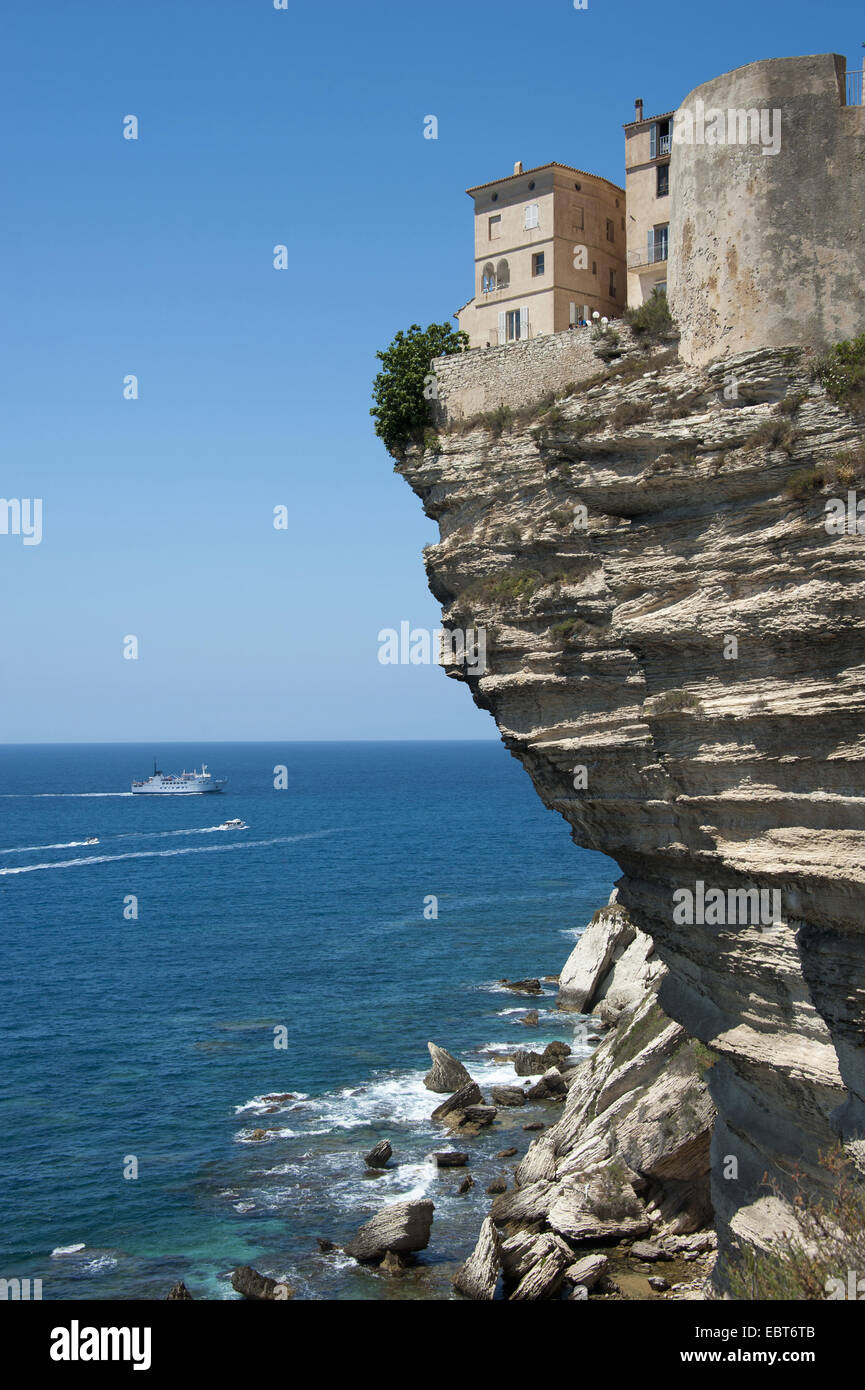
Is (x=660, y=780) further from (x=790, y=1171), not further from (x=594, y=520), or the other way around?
(x=790, y=1171)

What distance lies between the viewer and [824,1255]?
1983 cm

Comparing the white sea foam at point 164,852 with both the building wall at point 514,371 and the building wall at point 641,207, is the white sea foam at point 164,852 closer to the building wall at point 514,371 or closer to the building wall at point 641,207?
the building wall at point 514,371

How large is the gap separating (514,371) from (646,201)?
531 centimetres

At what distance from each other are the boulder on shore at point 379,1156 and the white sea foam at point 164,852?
7894 centimetres

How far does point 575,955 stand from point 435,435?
40.0 m

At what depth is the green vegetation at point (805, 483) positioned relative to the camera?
73.2ft

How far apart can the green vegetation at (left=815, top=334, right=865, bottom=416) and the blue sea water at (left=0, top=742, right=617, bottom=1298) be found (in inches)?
1068

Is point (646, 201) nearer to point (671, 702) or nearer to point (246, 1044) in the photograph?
point (671, 702)

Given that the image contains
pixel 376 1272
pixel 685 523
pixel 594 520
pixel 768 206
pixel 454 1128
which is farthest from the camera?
pixel 454 1128

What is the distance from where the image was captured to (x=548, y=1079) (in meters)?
50.1

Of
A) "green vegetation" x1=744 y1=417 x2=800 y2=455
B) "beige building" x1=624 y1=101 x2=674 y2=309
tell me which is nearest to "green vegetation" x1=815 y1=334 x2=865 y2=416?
"green vegetation" x1=744 y1=417 x2=800 y2=455

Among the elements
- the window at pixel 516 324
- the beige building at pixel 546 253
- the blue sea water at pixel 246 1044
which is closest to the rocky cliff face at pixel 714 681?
the window at pixel 516 324

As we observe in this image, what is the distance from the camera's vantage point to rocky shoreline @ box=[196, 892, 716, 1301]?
33250 millimetres
